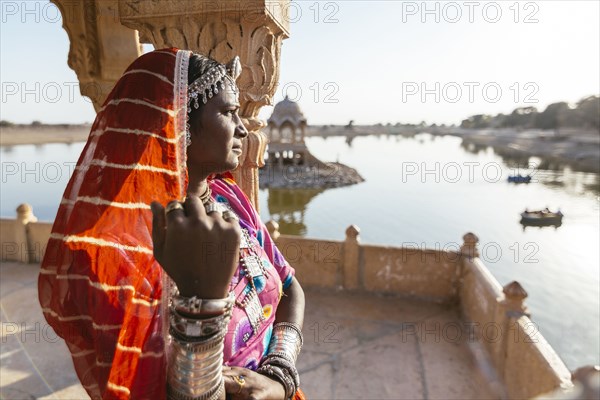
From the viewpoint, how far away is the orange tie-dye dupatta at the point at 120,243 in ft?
2.96

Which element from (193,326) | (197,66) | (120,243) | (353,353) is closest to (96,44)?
(197,66)

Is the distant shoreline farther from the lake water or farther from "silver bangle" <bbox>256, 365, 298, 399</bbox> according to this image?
"silver bangle" <bbox>256, 365, 298, 399</bbox>

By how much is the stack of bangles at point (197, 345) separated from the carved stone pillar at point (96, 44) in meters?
2.42

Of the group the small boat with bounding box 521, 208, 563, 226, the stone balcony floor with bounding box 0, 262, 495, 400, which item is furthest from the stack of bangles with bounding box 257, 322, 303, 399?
the small boat with bounding box 521, 208, 563, 226

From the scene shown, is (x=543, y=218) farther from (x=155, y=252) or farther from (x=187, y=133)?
(x=155, y=252)

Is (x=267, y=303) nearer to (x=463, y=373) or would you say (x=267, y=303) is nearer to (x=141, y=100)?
(x=141, y=100)

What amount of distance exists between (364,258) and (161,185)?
4.97 metres

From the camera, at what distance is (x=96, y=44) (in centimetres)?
271

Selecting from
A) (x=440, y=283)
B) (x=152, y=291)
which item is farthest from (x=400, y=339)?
(x=152, y=291)

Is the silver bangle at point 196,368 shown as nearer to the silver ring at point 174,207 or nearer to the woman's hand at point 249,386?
the woman's hand at point 249,386

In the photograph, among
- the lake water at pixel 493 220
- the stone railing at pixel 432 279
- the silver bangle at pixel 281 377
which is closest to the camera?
the silver bangle at pixel 281 377

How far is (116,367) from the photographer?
898 mm

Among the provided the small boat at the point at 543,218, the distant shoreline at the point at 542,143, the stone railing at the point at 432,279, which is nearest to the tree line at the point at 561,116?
the distant shoreline at the point at 542,143

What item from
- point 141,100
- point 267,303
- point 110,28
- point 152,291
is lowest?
point 267,303
